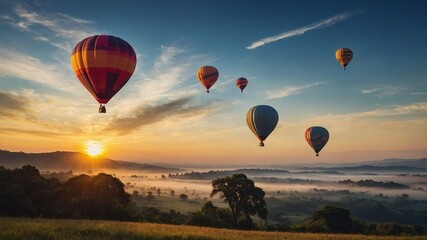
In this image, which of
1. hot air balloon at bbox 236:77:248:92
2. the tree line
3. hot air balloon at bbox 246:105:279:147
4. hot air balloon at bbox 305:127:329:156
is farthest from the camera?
hot air balloon at bbox 236:77:248:92

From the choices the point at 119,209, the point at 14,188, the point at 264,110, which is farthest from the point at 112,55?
the point at 264,110

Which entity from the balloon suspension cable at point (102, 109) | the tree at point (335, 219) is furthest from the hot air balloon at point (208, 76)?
the balloon suspension cable at point (102, 109)

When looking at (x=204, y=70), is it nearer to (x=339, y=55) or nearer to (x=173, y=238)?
(x=339, y=55)

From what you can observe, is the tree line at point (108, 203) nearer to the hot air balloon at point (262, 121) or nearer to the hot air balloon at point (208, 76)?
the hot air balloon at point (262, 121)

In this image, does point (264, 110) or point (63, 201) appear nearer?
point (63, 201)

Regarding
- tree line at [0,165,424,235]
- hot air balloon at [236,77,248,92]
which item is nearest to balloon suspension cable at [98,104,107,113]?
tree line at [0,165,424,235]

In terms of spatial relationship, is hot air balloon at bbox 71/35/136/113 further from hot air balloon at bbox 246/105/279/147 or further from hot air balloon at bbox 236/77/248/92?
hot air balloon at bbox 236/77/248/92
